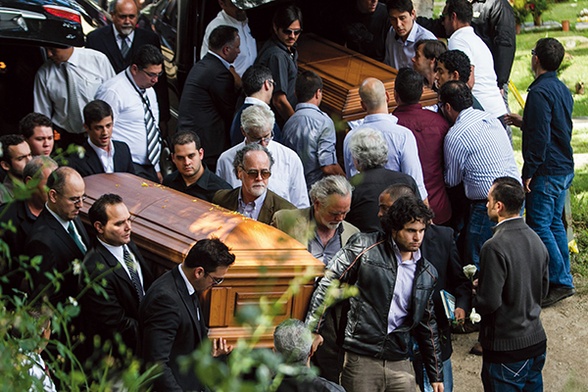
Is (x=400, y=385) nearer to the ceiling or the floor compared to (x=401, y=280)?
nearer to the floor

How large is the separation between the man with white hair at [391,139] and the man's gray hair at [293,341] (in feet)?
7.19

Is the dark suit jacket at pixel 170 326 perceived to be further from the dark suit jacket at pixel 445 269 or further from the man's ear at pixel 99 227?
the dark suit jacket at pixel 445 269

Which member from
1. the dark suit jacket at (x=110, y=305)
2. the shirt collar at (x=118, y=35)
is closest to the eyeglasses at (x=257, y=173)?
the dark suit jacket at (x=110, y=305)

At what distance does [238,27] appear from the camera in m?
8.01

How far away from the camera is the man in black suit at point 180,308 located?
4488 millimetres

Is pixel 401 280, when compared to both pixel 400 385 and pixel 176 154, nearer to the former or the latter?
pixel 400 385

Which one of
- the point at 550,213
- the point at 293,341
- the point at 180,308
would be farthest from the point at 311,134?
the point at 293,341

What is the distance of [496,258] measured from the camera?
17.5ft

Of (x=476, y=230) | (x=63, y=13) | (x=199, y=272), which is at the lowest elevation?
(x=476, y=230)

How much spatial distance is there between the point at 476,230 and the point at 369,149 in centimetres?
119

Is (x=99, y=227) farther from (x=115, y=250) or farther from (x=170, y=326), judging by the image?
(x=170, y=326)

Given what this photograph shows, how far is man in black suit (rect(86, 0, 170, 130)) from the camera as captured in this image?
26.0 ft

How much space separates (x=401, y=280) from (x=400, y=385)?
53 centimetres

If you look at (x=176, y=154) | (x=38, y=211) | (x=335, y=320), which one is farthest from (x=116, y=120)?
(x=335, y=320)
